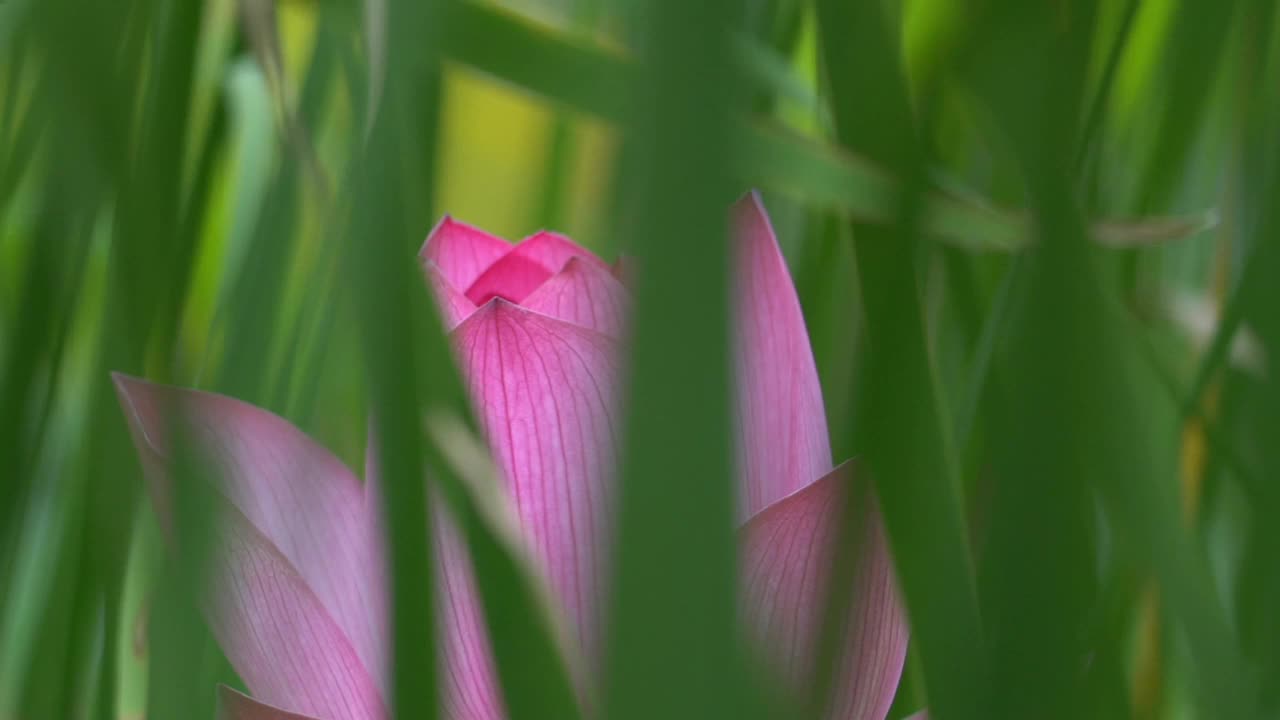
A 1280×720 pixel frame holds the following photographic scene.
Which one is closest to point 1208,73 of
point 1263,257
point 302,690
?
point 1263,257

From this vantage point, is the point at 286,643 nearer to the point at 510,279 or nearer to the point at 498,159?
the point at 510,279

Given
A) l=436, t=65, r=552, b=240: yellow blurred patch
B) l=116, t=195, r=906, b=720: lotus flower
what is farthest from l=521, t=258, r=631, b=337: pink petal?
l=436, t=65, r=552, b=240: yellow blurred patch

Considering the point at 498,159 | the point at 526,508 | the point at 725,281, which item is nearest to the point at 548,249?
the point at 526,508

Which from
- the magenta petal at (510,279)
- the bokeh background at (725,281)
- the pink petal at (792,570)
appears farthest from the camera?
the magenta petal at (510,279)

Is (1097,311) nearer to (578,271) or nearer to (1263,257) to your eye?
(1263,257)

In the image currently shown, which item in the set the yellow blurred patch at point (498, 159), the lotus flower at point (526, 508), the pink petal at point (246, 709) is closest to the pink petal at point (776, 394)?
the lotus flower at point (526, 508)

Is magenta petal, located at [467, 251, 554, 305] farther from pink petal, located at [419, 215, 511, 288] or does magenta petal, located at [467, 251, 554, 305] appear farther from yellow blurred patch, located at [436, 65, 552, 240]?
yellow blurred patch, located at [436, 65, 552, 240]

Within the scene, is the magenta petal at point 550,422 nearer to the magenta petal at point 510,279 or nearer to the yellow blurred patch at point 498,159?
the magenta petal at point 510,279
